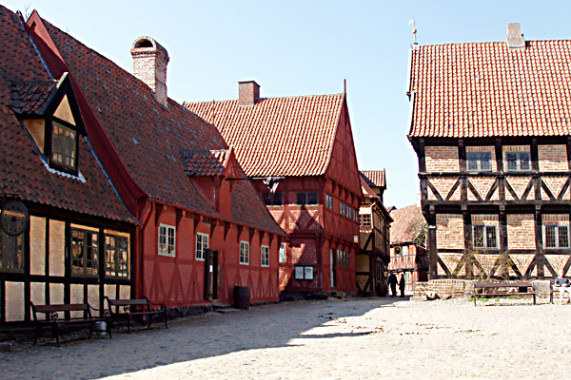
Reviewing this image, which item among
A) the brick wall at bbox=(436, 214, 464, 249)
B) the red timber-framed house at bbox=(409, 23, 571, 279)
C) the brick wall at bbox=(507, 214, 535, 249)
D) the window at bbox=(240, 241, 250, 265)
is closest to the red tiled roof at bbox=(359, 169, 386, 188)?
the red timber-framed house at bbox=(409, 23, 571, 279)

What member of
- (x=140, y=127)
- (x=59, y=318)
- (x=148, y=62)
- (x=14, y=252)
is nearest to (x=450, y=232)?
(x=148, y=62)

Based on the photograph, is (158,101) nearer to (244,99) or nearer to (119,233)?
(119,233)

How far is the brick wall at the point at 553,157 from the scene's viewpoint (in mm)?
28984

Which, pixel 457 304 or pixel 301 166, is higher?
pixel 301 166

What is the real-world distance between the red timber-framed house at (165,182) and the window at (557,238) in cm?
1075

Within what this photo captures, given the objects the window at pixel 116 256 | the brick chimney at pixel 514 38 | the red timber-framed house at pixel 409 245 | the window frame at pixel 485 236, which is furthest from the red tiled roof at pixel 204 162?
the red timber-framed house at pixel 409 245

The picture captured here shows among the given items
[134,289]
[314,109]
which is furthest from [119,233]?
[314,109]

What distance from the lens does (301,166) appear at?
3541 centimetres

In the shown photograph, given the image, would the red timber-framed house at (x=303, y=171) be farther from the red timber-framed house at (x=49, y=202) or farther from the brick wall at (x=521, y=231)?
the red timber-framed house at (x=49, y=202)

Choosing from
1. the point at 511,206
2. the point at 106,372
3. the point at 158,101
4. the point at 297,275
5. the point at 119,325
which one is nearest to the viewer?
the point at 106,372

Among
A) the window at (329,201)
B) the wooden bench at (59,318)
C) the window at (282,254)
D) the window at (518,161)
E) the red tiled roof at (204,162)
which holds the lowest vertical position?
the wooden bench at (59,318)

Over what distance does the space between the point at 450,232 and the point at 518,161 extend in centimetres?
390

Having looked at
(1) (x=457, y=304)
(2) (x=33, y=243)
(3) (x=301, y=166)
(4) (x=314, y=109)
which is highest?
(4) (x=314, y=109)

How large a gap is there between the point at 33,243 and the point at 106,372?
192 inches
